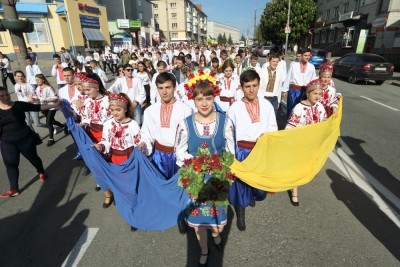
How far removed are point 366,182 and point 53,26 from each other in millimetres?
35081

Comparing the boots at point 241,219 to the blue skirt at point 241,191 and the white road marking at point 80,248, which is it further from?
the white road marking at point 80,248

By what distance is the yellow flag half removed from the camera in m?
3.25

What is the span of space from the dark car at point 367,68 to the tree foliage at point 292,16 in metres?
27.4

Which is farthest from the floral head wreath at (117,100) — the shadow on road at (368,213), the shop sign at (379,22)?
the shop sign at (379,22)

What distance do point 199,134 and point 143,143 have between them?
0.94 meters

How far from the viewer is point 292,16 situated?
40062 mm

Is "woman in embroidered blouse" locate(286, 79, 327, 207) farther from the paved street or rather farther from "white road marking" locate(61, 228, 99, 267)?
"white road marking" locate(61, 228, 99, 267)

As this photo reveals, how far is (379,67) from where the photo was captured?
14.5 metres

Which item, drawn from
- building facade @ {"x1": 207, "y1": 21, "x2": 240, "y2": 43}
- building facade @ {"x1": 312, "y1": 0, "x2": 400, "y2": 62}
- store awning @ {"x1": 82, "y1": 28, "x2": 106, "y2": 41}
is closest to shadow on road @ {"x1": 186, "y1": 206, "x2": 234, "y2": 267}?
building facade @ {"x1": 312, "y1": 0, "x2": 400, "y2": 62}

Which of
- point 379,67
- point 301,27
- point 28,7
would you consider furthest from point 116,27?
point 379,67

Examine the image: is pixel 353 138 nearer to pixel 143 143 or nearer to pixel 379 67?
pixel 143 143

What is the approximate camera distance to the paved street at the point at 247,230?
3115 mm

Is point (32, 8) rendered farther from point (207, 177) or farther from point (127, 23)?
point (207, 177)

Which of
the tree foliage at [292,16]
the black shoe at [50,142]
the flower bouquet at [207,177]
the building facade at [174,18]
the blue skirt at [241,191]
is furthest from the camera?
the building facade at [174,18]
